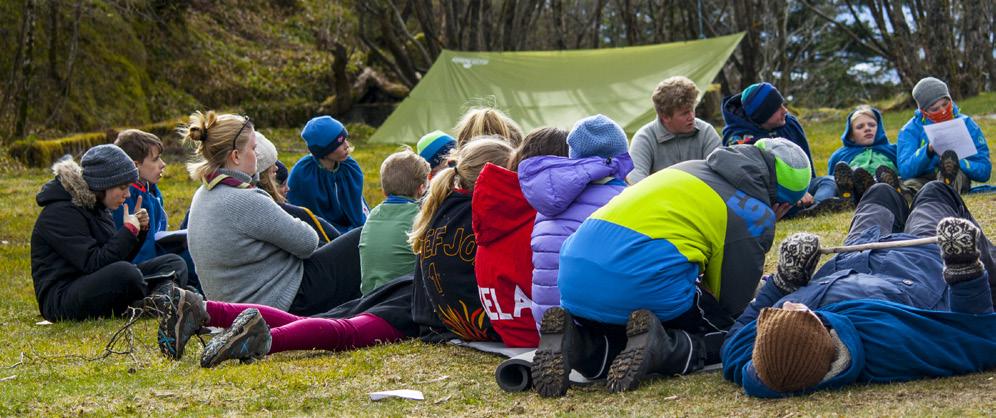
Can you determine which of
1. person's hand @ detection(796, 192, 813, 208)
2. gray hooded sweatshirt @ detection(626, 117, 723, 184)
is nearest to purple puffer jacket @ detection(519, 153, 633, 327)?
gray hooded sweatshirt @ detection(626, 117, 723, 184)

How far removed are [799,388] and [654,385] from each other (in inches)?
21.6

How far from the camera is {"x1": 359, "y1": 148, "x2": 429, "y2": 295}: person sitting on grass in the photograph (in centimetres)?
591

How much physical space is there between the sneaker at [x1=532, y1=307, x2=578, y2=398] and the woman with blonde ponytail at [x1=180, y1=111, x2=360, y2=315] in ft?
6.41

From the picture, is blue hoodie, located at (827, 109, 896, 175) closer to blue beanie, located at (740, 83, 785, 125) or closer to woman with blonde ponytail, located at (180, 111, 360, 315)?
blue beanie, located at (740, 83, 785, 125)

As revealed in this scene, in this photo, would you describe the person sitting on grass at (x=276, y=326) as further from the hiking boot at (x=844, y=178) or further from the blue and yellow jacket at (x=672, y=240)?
the hiking boot at (x=844, y=178)

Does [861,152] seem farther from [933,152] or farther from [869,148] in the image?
[933,152]

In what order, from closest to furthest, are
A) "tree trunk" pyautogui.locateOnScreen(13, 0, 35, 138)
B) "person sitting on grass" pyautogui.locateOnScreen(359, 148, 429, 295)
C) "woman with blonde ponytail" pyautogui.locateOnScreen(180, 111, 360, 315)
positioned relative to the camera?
"woman with blonde ponytail" pyautogui.locateOnScreen(180, 111, 360, 315) → "person sitting on grass" pyautogui.locateOnScreen(359, 148, 429, 295) → "tree trunk" pyautogui.locateOnScreen(13, 0, 35, 138)

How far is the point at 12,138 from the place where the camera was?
53.8ft

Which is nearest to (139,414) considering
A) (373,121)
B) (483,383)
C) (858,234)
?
(483,383)

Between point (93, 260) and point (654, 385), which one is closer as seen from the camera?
point (654, 385)

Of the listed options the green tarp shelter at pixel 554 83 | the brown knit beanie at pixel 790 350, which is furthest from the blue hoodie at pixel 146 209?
the green tarp shelter at pixel 554 83

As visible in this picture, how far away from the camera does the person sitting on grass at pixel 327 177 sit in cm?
777

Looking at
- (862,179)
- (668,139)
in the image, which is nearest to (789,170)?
(668,139)

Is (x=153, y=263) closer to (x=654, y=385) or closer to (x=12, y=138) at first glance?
(x=654, y=385)
